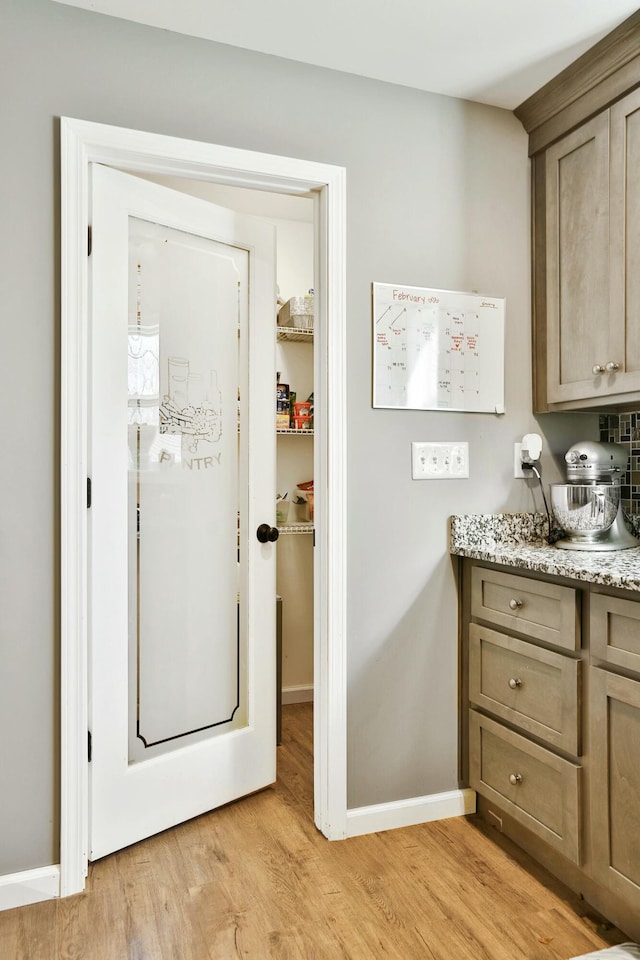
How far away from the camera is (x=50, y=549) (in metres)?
1.81

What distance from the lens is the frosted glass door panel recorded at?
6.87 ft

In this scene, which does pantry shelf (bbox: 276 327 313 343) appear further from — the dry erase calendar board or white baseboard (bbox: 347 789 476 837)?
white baseboard (bbox: 347 789 476 837)

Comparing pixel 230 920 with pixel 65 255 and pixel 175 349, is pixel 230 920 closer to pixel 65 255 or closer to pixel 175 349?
pixel 175 349

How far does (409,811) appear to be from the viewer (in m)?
2.18

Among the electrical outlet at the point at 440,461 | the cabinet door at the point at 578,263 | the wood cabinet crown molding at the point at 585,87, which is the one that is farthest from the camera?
the electrical outlet at the point at 440,461

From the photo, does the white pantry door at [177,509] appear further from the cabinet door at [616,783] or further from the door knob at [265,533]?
the cabinet door at [616,783]

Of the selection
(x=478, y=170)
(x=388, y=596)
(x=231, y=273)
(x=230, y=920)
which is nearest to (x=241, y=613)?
(x=388, y=596)


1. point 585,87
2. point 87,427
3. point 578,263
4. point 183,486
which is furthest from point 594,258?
point 87,427

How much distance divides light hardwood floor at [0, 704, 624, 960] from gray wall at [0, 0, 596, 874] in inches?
7.4

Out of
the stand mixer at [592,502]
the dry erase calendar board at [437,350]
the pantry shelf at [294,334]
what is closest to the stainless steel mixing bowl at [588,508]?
the stand mixer at [592,502]

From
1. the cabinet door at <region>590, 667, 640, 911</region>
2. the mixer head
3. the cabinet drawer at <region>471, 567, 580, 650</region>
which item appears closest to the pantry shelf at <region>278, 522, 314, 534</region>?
the cabinet drawer at <region>471, 567, 580, 650</region>

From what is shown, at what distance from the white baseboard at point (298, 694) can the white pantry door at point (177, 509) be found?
105 cm

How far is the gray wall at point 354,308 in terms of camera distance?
5.79 ft

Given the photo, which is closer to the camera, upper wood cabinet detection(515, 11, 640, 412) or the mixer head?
upper wood cabinet detection(515, 11, 640, 412)
